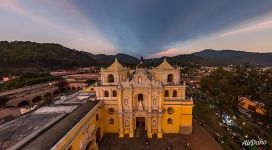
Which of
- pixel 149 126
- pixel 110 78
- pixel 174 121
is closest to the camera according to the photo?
pixel 149 126

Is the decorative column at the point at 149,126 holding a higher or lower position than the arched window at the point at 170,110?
lower

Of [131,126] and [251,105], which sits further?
[251,105]

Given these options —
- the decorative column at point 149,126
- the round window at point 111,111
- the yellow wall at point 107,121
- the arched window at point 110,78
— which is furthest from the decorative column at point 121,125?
the arched window at point 110,78

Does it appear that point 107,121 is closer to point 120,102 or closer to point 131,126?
point 131,126

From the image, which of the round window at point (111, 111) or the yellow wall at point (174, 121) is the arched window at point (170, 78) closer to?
the yellow wall at point (174, 121)

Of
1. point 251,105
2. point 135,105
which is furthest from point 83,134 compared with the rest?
point 251,105

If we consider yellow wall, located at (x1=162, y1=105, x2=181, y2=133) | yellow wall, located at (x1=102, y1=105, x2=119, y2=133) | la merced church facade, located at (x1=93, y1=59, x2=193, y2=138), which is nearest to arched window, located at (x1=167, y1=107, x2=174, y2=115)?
la merced church facade, located at (x1=93, y1=59, x2=193, y2=138)
